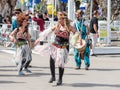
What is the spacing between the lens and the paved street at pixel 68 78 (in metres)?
10.5

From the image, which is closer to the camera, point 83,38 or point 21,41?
point 21,41

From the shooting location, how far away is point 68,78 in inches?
472

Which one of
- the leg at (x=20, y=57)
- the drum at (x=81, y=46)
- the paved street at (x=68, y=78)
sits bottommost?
the paved street at (x=68, y=78)

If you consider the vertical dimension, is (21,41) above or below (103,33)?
above

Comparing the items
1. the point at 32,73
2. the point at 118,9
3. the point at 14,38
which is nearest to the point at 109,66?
the point at 32,73

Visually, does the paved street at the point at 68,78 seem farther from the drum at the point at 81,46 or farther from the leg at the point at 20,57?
the drum at the point at 81,46

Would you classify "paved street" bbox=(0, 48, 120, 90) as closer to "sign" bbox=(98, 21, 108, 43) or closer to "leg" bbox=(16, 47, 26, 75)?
"leg" bbox=(16, 47, 26, 75)

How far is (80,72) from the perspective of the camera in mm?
13344

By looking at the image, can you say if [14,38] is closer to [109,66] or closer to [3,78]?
[3,78]

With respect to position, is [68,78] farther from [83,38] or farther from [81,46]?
[83,38]

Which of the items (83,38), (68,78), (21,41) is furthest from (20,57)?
(83,38)

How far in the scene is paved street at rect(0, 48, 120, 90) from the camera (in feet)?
34.4

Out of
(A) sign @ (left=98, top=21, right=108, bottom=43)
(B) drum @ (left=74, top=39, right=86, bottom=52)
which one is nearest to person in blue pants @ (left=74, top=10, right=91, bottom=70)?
(B) drum @ (left=74, top=39, right=86, bottom=52)

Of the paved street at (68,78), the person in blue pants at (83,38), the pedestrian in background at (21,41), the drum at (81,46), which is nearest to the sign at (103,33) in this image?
the paved street at (68,78)
